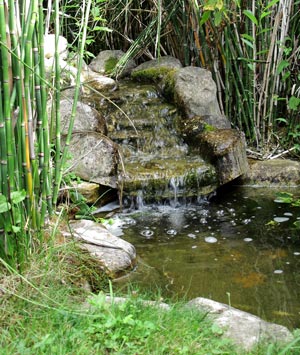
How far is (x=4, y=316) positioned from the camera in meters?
1.60

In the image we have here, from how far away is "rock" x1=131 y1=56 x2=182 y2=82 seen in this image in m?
5.28

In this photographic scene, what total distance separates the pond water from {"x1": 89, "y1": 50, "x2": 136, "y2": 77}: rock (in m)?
2.37

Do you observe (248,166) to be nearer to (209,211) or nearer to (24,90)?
(209,211)

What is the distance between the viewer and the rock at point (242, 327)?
5.46 feet

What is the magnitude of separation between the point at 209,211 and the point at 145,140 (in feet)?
3.45

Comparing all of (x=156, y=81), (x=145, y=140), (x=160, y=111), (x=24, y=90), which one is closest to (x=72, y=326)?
(x=24, y=90)

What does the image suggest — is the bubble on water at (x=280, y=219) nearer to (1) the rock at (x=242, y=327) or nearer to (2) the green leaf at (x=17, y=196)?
(1) the rock at (x=242, y=327)

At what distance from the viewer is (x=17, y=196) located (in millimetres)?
1692

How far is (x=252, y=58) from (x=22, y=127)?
329cm

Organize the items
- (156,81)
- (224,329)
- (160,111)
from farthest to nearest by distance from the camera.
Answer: (156,81) < (160,111) < (224,329)

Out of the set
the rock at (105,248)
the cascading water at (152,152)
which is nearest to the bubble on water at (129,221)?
the cascading water at (152,152)

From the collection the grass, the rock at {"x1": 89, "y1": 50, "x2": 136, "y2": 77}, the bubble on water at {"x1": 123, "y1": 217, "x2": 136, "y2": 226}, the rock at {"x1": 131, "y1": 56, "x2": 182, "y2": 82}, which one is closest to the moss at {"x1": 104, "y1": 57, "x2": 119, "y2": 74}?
the rock at {"x1": 89, "y1": 50, "x2": 136, "y2": 77}

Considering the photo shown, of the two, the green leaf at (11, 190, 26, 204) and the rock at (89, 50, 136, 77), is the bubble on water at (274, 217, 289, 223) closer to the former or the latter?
the green leaf at (11, 190, 26, 204)

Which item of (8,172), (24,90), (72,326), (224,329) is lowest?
(224,329)
